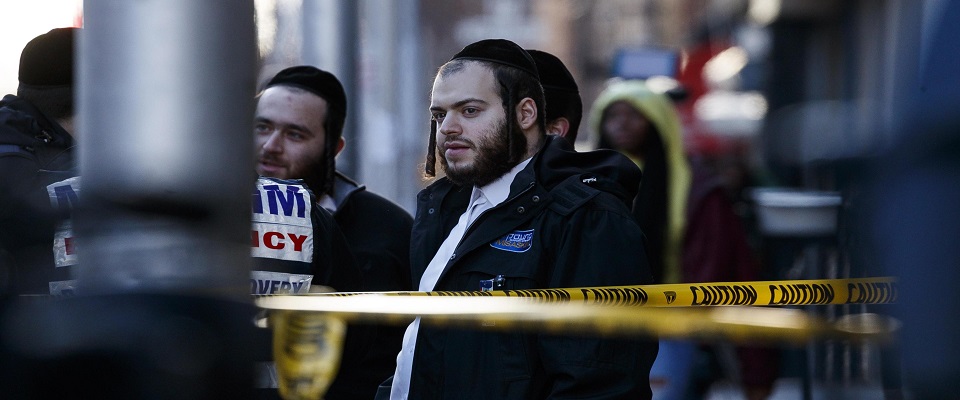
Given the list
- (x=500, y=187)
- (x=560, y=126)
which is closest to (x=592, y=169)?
(x=500, y=187)

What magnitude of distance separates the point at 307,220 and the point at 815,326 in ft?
5.15

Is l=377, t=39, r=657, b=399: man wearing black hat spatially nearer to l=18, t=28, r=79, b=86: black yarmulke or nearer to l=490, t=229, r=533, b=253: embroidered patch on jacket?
l=490, t=229, r=533, b=253: embroidered patch on jacket

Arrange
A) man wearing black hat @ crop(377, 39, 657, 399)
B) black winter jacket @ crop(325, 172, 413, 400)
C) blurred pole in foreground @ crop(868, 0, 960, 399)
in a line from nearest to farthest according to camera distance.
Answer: blurred pole in foreground @ crop(868, 0, 960, 399), man wearing black hat @ crop(377, 39, 657, 399), black winter jacket @ crop(325, 172, 413, 400)

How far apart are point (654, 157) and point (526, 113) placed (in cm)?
346

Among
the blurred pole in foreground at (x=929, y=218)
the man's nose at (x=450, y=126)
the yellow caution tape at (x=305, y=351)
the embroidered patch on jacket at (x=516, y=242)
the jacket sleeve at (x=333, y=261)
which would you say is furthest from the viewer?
the jacket sleeve at (x=333, y=261)

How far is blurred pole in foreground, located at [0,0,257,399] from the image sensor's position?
64.8 inches

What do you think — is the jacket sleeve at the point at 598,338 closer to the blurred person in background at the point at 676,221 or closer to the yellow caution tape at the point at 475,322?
the yellow caution tape at the point at 475,322

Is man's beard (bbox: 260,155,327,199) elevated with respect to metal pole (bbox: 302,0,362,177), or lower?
lower

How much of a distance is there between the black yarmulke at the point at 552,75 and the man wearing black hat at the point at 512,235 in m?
0.56

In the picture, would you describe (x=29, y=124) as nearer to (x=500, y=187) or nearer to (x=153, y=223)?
(x=500, y=187)

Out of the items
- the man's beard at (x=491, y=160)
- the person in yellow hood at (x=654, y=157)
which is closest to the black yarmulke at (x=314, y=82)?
the man's beard at (x=491, y=160)

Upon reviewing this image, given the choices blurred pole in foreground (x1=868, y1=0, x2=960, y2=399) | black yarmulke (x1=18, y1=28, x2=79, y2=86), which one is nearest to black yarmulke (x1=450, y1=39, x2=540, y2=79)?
black yarmulke (x1=18, y1=28, x2=79, y2=86)

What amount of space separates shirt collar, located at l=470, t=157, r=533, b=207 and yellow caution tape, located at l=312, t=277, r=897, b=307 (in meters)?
0.45

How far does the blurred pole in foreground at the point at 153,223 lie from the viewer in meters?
1.65
